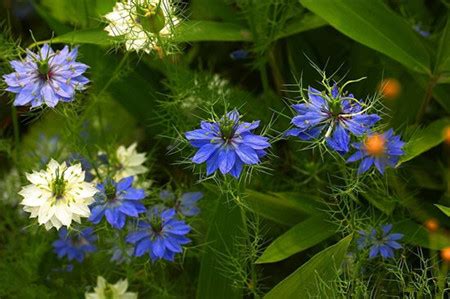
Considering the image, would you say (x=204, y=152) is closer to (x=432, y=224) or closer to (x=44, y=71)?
(x=44, y=71)

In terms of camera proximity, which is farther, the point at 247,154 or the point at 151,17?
the point at 151,17

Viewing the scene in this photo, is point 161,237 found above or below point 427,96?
below

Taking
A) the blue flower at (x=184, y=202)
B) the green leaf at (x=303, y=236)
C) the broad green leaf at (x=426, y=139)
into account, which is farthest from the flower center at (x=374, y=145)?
the blue flower at (x=184, y=202)

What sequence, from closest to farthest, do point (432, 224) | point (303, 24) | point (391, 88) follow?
point (432, 224) < point (391, 88) < point (303, 24)

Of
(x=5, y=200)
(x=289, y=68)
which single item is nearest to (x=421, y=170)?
(x=289, y=68)

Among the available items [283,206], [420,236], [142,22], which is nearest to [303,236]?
[283,206]

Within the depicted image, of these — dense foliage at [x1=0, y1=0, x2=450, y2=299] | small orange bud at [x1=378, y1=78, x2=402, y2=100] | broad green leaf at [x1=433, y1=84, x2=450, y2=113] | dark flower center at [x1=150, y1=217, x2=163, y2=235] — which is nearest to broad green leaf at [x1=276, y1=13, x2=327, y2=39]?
dense foliage at [x1=0, y1=0, x2=450, y2=299]

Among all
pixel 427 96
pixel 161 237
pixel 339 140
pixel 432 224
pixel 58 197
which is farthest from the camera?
pixel 427 96

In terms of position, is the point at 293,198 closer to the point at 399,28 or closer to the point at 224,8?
the point at 399,28
